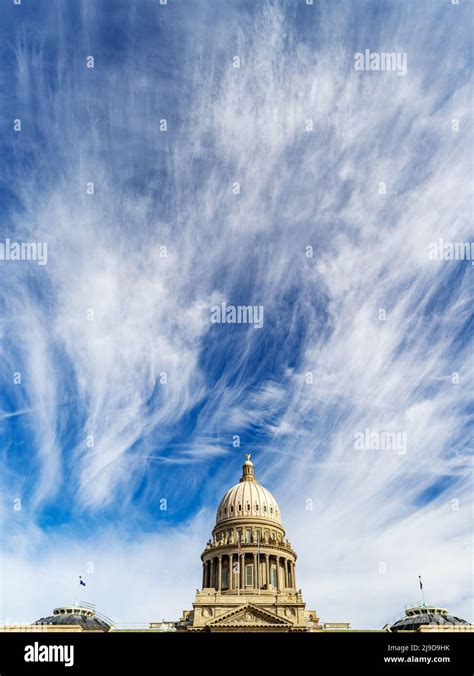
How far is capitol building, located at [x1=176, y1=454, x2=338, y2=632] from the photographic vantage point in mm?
76812

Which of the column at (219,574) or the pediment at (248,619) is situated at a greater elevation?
the column at (219,574)

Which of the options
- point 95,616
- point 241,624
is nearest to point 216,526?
point 95,616

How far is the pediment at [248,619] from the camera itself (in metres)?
76.0

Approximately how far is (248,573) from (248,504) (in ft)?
44.4

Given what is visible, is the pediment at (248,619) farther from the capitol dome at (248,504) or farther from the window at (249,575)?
the capitol dome at (248,504)

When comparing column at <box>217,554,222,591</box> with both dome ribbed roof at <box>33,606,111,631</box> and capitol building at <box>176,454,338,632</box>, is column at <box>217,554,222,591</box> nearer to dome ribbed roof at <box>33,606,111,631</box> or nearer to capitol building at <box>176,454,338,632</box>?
capitol building at <box>176,454,338,632</box>

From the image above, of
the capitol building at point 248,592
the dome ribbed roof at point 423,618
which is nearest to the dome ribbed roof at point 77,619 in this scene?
the capitol building at point 248,592

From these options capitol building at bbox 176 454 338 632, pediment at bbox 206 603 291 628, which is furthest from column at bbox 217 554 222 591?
pediment at bbox 206 603 291 628

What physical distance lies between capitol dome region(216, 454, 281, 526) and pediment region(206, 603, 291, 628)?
27939mm

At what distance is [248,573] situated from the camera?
96750 mm
